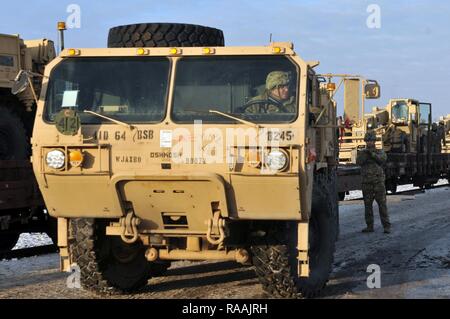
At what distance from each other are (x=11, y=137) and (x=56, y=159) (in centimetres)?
376

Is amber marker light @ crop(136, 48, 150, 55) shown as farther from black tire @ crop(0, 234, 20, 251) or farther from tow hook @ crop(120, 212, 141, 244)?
Result: black tire @ crop(0, 234, 20, 251)

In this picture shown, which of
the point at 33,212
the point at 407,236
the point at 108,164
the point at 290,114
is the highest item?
the point at 290,114

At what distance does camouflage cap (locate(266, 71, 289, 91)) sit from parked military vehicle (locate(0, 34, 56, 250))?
385 cm

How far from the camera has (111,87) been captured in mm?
5934

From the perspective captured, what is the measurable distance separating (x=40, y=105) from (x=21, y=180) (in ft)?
10.5

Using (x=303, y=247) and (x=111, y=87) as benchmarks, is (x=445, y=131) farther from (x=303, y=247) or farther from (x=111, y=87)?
(x=111, y=87)

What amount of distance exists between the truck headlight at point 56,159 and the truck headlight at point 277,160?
1800 mm

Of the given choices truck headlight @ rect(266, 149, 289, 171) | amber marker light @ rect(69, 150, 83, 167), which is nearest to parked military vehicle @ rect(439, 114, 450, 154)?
Answer: truck headlight @ rect(266, 149, 289, 171)

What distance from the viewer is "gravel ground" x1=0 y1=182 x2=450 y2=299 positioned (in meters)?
6.75

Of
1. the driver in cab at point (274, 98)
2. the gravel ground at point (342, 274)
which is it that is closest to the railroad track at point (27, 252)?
the gravel ground at point (342, 274)

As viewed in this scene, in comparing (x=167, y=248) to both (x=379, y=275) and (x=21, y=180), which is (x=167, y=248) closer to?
(x=379, y=275)

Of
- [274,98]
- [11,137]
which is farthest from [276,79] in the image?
[11,137]
